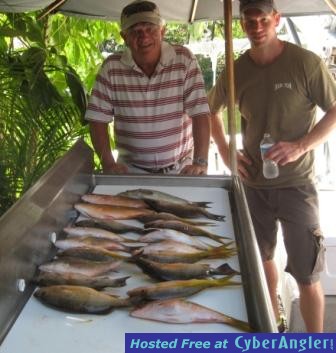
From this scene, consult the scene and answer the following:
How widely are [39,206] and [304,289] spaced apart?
1.96 metres

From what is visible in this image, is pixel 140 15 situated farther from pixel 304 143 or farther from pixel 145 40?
pixel 304 143

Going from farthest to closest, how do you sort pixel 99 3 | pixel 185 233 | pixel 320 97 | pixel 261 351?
1. pixel 99 3
2. pixel 320 97
3. pixel 185 233
4. pixel 261 351

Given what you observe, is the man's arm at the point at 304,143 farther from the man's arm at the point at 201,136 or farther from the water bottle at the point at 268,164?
the man's arm at the point at 201,136

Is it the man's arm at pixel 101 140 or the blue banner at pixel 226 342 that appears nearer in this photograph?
the blue banner at pixel 226 342

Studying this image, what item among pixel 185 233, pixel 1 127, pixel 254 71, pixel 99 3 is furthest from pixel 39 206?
pixel 99 3

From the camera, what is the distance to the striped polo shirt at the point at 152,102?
2783 mm

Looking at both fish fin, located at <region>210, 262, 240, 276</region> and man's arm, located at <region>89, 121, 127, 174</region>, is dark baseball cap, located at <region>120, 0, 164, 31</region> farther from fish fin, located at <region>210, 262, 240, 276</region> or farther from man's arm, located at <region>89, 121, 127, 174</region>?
fish fin, located at <region>210, 262, 240, 276</region>

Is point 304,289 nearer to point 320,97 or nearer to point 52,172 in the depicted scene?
point 320,97

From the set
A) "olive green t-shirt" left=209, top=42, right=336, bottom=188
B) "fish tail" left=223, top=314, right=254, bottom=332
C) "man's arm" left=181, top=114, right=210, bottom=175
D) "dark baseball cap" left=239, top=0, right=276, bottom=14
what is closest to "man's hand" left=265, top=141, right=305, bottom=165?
"olive green t-shirt" left=209, top=42, right=336, bottom=188

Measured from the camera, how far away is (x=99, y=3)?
3678 mm

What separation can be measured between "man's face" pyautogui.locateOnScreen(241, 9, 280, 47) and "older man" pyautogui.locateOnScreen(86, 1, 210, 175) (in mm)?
369

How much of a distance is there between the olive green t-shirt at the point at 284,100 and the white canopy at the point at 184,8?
0.81 metres

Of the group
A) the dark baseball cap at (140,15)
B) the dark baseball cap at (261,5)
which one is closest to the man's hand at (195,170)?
the dark baseball cap at (140,15)

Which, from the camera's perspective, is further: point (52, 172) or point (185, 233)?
point (52, 172)
